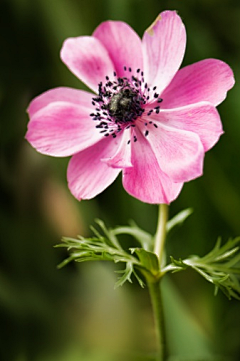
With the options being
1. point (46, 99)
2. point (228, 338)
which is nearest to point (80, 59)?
point (46, 99)

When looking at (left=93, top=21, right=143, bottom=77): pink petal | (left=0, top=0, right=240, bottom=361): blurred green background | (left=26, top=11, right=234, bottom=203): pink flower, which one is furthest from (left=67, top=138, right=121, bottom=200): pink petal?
(left=0, top=0, right=240, bottom=361): blurred green background

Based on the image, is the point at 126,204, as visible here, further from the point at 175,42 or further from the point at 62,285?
the point at 175,42

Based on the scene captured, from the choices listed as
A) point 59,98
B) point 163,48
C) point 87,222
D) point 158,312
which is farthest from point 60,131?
point 87,222

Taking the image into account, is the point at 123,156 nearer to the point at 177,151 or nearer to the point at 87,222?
the point at 177,151

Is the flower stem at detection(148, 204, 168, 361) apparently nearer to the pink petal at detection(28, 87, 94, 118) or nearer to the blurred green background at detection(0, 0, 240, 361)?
the pink petal at detection(28, 87, 94, 118)

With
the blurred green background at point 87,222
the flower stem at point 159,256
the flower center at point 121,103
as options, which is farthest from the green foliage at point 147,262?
the blurred green background at point 87,222

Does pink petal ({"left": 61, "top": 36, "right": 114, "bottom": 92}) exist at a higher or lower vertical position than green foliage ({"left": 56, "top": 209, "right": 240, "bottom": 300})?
higher
